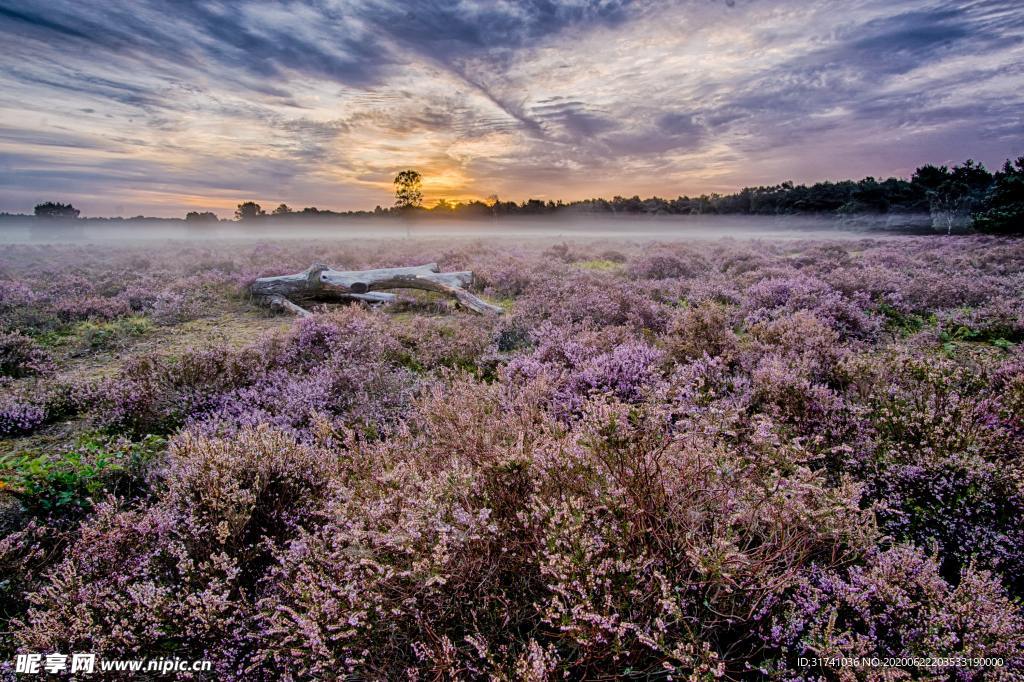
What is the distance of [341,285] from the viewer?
11.0 m

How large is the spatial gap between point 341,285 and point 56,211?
82.2 m

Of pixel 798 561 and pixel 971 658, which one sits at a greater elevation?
pixel 798 561

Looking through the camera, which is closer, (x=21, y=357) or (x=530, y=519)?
(x=530, y=519)

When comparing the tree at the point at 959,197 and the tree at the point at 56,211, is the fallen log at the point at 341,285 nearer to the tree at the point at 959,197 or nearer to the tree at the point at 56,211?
the tree at the point at 959,197

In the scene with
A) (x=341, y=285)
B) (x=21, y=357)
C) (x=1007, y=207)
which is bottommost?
(x=21, y=357)

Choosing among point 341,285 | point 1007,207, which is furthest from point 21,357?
point 1007,207

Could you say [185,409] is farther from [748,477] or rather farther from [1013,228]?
[1013,228]

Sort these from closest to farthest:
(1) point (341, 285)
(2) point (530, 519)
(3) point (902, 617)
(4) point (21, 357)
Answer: (3) point (902, 617)
(2) point (530, 519)
(4) point (21, 357)
(1) point (341, 285)

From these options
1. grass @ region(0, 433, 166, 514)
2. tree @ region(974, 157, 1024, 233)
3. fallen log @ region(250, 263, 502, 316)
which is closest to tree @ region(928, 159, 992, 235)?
tree @ region(974, 157, 1024, 233)

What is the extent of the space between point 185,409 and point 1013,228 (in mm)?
32063

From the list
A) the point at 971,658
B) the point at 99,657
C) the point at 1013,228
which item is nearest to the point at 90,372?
the point at 99,657

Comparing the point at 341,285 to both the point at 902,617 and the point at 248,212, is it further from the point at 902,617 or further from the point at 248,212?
the point at 248,212

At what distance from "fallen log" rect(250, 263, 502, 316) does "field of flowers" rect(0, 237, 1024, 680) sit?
5.31 metres

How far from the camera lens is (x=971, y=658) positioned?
185 cm
